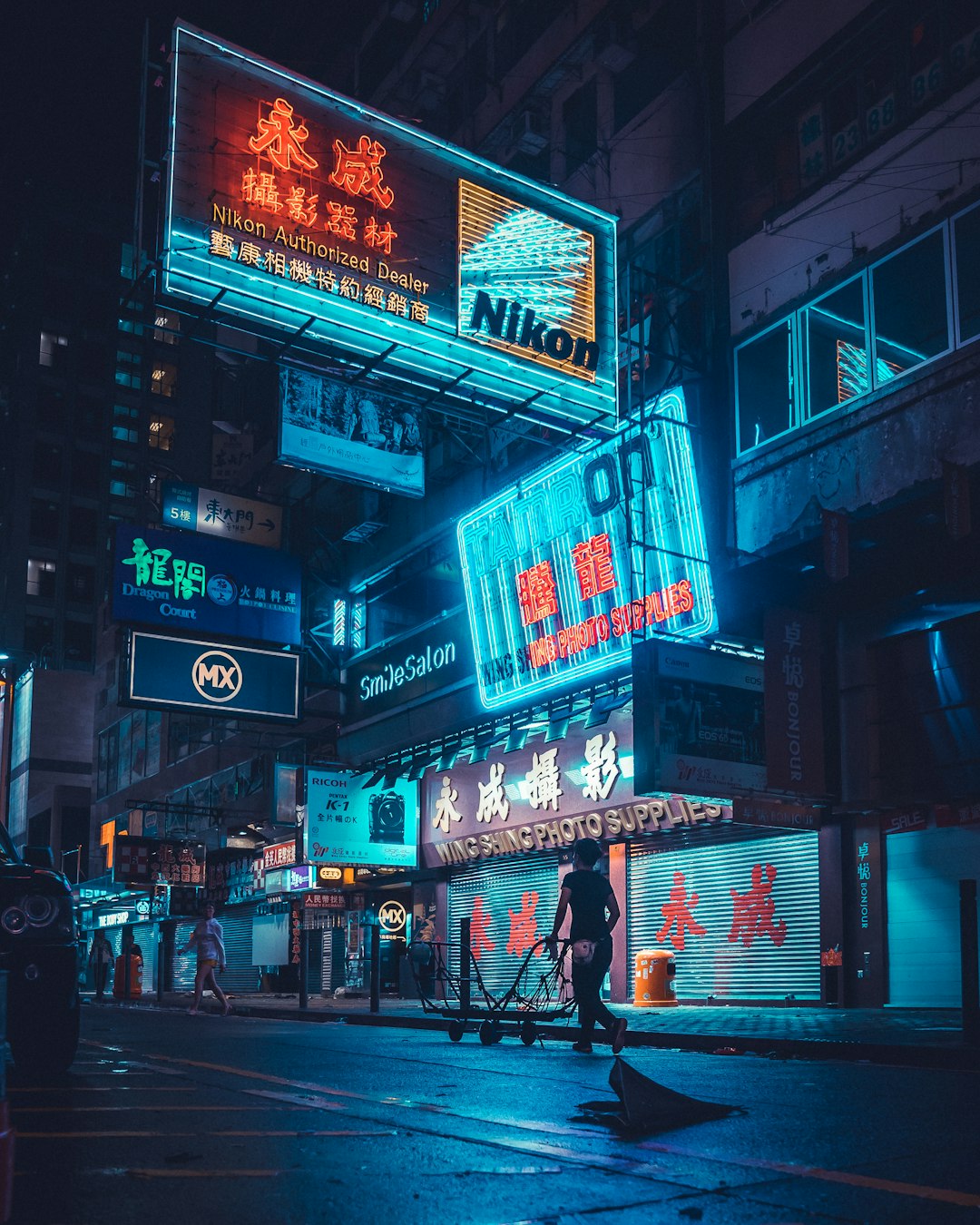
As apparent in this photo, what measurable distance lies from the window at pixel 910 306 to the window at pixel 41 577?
96639 millimetres

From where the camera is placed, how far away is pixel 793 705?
17156mm

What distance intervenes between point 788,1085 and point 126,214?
408 feet

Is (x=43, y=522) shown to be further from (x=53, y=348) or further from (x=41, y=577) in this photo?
(x=53, y=348)

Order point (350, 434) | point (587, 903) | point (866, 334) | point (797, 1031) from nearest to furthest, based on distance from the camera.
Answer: point (587, 903) < point (797, 1031) < point (866, 334) < point (350, 434)

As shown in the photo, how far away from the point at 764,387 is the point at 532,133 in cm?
926

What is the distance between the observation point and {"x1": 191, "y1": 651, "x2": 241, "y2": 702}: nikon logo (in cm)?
2411

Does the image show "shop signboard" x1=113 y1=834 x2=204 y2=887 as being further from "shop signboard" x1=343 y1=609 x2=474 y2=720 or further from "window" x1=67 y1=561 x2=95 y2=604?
"window" x1=67 y1=561 x2=95 y2=604

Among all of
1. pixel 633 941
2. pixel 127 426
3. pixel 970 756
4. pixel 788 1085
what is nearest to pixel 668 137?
pixel 970 756

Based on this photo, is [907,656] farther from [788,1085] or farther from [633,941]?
[788,1085]

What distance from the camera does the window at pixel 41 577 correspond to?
103750 millimetres

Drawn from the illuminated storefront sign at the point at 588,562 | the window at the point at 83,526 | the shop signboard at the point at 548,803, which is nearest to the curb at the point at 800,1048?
the shop signboard at the point at 548,803

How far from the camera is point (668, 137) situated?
70.4 ft

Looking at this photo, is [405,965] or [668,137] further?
[405,965]

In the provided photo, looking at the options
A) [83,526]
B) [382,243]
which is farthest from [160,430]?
[382,243]
